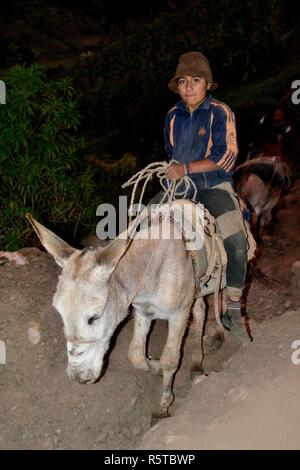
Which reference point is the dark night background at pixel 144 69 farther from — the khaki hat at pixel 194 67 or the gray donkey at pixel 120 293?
the gray donkey at pixel 120 293

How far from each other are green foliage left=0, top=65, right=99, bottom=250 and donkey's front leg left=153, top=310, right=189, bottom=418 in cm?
281

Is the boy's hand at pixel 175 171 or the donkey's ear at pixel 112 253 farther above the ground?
the boy's hand at pixel 175 171

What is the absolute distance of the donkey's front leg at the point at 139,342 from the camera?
4871 millimetres

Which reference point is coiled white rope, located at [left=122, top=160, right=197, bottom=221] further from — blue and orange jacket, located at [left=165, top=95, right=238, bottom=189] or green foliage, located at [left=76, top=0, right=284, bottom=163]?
green foliage, located at [left=76, top=0, right=284, bottom=163]

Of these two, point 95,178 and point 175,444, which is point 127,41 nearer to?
point 95,178

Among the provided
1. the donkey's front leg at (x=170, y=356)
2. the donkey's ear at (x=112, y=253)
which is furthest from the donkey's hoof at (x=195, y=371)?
the donkey's ear at (x=112, y=253)

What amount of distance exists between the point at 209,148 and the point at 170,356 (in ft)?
6.22

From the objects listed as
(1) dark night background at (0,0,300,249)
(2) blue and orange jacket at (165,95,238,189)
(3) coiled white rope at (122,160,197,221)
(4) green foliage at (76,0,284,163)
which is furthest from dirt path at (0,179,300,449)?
(4) green foliage at (76,0,284,163)

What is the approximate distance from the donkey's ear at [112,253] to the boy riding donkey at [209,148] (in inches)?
54.0

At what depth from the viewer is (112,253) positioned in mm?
3451

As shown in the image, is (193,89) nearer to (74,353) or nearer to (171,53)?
(74,353)

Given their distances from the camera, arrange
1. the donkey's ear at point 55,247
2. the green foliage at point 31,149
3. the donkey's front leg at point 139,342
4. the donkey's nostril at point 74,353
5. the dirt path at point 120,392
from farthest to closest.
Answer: the green foliage at point 31,149 < the donkey's front leg at point 139,342 < the dirt path at point 120,392 < the donkey's ear at point 55,247 < the donkey's nostril at point 74,353
